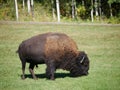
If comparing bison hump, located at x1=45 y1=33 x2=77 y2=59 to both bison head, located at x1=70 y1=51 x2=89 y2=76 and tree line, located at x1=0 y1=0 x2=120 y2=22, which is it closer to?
bison head, located at x1=70 y1=51 x2=89 y2=76

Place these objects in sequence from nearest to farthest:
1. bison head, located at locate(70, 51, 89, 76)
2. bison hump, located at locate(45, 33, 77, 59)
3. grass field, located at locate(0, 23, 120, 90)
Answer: grass field, located at locate(0, 23, 120, 90)
bison hump, located at locate(45, 33, 77, 59)
bison head, located at locate(70, 51, 89, 76)

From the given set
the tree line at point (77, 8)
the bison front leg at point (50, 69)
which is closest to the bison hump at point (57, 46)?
the bison front leg at point (50, 69)

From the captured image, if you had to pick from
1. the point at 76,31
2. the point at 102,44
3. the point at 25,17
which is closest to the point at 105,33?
the point at 76,31

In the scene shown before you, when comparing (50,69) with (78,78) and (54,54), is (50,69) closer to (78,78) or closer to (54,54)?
(54,54)

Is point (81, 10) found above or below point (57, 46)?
above

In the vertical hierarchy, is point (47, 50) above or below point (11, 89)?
above

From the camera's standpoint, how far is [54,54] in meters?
13.6

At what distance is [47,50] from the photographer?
44.6 ft

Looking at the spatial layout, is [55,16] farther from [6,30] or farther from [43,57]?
[43,57]

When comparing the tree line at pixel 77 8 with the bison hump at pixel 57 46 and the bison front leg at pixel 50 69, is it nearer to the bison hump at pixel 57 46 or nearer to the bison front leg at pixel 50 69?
the bison hump at pixel 57 46

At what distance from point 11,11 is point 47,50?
4236cm

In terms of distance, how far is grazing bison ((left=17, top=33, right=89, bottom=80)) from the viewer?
13641 millimetres

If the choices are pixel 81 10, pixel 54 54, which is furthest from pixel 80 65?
pixel 81 10

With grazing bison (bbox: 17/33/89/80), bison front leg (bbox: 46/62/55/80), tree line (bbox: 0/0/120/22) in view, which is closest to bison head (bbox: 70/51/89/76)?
grazing bison (bbox: 17/33/89/80)
